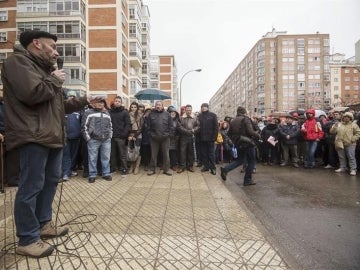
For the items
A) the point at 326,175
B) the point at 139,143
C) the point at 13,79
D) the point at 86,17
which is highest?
the point at 86,17

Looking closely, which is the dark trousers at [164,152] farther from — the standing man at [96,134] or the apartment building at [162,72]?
the apartment building at [162,72]

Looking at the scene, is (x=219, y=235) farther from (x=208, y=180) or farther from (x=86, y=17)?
(x=86, y=17)

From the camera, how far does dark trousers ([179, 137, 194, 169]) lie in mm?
9289

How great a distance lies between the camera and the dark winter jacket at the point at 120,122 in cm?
828

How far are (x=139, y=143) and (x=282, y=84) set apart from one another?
105 metres

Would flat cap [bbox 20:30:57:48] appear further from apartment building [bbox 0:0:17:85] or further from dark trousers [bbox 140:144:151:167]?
apartment building [bbox 0:0:17:85]

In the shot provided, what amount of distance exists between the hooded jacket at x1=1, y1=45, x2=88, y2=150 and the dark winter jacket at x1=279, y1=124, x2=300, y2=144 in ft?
31.9

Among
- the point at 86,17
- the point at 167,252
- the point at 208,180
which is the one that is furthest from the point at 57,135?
the point at 86,17

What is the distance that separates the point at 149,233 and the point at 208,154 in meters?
5.71

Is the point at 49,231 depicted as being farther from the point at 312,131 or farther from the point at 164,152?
the point at 312,131

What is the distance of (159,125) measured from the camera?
28.0ft

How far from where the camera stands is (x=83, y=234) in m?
3.61

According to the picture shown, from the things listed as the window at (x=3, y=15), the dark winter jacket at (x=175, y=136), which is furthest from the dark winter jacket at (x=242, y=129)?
the window at (x=3, y=15)

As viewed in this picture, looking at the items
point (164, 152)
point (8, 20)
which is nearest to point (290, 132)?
point (164, 152)
